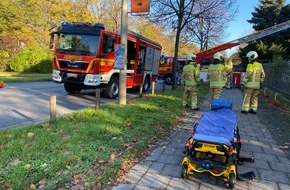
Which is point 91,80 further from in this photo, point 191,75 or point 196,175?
Result: point 196,175

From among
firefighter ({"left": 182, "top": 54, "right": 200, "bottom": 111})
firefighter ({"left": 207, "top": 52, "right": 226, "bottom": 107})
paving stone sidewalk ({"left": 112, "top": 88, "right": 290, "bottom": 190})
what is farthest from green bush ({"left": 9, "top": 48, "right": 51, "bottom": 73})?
paving stone sidewalk ({"left": 112, "top": 88, "right": 290, "bottom": 190})

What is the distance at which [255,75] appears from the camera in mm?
9531

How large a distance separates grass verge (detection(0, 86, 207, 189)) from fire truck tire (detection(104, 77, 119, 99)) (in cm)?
492

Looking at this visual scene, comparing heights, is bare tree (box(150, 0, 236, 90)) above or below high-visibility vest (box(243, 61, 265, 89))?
above

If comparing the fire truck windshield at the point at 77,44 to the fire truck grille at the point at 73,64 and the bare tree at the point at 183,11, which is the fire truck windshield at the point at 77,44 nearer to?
the fire truck grille at the point at 73,64

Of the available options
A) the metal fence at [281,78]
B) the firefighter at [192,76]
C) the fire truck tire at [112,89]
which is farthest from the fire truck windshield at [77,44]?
the metal fence at [281,78]

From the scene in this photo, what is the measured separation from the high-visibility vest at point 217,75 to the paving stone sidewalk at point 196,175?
315cm

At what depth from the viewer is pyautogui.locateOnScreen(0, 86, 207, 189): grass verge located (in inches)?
151

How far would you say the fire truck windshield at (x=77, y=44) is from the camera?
1161 centimetres

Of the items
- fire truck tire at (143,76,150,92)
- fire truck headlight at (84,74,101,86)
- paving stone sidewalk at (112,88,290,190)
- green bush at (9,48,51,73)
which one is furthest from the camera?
green bush at (9,48,51,73)

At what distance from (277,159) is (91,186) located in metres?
3.43

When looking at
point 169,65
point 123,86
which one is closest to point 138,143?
point 123,86

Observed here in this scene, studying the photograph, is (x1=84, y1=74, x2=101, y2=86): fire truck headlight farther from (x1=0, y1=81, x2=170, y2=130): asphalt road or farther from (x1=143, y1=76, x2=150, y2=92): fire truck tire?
(x1=143, y1=76, x2=150, y2=92): fire truck tire

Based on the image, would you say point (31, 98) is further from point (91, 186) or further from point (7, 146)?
point (91, 186)
